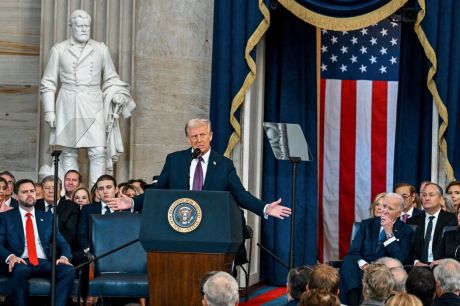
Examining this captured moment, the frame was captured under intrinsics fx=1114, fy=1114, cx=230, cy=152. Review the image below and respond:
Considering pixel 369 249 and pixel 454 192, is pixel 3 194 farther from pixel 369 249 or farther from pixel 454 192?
pixel 454 192

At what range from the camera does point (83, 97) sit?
427 inches

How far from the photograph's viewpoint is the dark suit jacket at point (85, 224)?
970cm

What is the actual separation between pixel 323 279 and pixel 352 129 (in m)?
6.84

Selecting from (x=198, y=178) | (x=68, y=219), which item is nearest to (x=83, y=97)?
(x=68, y=219)

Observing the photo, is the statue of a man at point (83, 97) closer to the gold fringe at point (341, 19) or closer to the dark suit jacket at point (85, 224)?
the dark suit jacket at point (85, 224)

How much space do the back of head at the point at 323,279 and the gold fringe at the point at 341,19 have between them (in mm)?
A: 5314

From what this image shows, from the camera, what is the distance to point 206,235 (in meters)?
7.12

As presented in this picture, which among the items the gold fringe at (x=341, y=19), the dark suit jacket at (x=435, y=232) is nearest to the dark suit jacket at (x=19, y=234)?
the dark suit jacket at (x=435, y=232)

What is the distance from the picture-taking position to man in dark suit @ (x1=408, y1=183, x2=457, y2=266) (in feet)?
30.9

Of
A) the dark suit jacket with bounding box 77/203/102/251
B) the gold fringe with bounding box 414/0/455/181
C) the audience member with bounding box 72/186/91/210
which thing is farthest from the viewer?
the gold fringe with bounding box 414/0/455/181

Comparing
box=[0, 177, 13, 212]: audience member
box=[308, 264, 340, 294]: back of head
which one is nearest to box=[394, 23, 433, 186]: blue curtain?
box=[0, 177, 13, 212]: audience member

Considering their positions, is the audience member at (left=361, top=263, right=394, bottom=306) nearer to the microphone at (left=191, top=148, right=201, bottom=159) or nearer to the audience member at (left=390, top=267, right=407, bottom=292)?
the audience member at (left=390, top=267, right=407, bottom=292)

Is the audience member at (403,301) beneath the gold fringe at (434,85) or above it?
beneath

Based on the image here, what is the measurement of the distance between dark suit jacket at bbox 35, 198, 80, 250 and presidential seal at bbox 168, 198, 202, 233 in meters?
2.73
